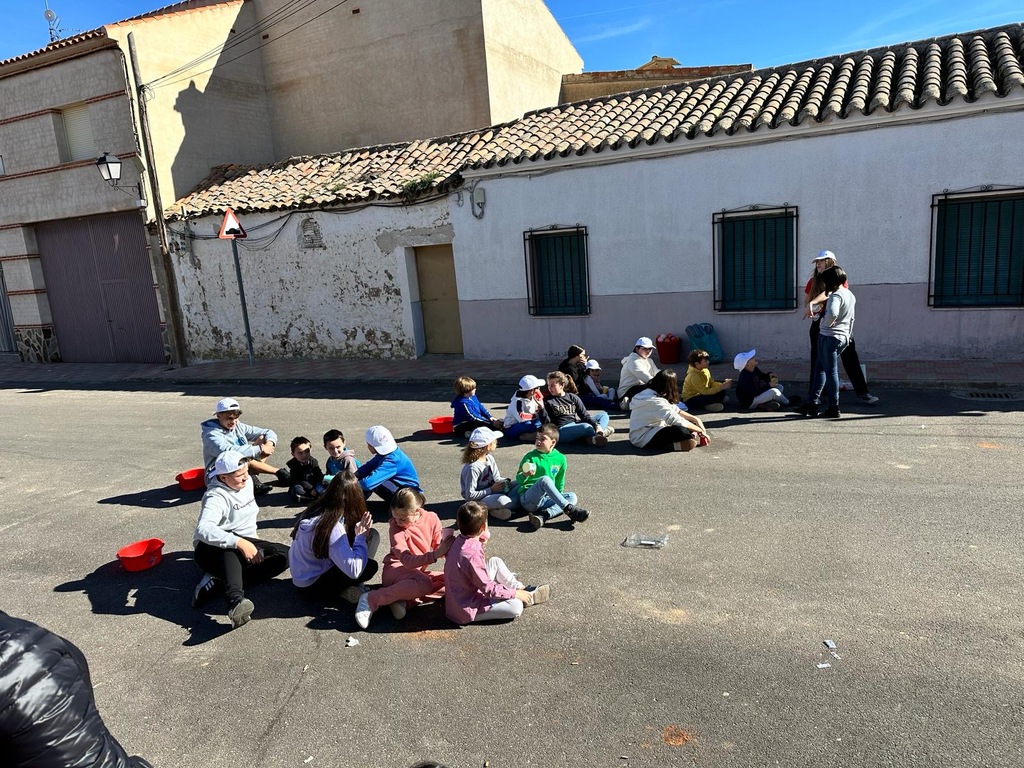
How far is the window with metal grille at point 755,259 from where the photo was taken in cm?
1112

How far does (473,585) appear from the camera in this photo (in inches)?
166

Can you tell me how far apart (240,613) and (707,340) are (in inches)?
351

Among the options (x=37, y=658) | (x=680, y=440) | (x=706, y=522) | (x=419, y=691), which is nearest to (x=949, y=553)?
(x=706, y=522)

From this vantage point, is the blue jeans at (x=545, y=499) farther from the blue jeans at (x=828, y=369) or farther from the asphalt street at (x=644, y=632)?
the blue jeans at (x=828, y=369)

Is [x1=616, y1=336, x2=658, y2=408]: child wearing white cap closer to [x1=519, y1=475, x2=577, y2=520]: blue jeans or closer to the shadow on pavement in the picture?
[x1=519, y1=475, x2=577, y2=520]: blue jeans

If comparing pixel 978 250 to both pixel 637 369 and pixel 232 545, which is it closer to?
pixel 637 369

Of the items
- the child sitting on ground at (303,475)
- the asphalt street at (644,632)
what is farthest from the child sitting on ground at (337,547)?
Answer: the child sitting on ground at (303,475)

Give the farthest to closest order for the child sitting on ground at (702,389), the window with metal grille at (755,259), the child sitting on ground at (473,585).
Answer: the window with metal grille at (755,259) → the child sitting on ground at (702,389) → the child sitting on ground at (473,585)

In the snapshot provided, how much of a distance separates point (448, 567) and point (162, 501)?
414 cm

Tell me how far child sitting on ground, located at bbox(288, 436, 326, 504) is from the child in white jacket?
330 centimetres

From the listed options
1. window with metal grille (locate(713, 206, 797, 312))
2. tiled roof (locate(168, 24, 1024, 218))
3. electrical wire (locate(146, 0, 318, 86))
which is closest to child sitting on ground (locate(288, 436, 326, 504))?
window with metal grille (locate(713, 206, 797, 312))

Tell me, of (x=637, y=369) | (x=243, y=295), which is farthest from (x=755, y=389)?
(x=243, y=295)

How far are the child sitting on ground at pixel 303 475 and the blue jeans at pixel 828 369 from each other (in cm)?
560

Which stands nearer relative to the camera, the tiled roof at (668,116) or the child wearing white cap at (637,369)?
the child wearing white cap at (637,369)
